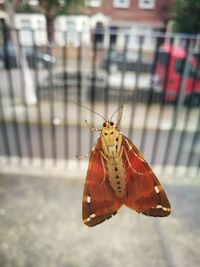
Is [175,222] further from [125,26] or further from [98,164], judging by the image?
[125,26]

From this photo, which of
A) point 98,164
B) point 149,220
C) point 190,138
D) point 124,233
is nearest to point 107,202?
point 98,164

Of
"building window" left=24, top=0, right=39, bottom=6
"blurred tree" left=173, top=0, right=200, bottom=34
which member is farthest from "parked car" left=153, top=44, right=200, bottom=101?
"blurred tree" left=173, top=0, right=200, bottom=34

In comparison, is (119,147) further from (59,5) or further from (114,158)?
(59,5)

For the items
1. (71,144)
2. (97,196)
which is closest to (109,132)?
(97,196)

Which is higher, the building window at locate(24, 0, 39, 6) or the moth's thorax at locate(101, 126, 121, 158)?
the building window at locate(24, 0, 39, 6)

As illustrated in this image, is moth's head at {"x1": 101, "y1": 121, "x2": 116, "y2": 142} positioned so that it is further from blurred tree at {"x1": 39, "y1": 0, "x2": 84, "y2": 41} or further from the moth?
blurred tree at {"x1": 39, "y1": 0, "x2": 84, "y2": 41}
